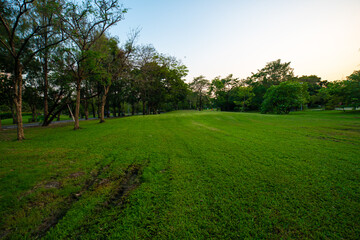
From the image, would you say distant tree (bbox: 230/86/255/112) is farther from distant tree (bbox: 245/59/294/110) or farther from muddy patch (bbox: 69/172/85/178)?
muddy patch (bbox: 69/172/85/178)

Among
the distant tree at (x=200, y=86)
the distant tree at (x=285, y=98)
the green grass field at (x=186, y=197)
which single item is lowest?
the green grass field at (x=186, y=197)

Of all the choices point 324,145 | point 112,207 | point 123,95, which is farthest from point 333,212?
point 123,95

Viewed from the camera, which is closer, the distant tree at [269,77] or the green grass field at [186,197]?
the green grass field at [186,197]

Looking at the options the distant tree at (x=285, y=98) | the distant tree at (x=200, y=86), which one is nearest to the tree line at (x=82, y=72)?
the distant tree at (x=285, y=98)

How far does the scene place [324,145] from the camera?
15.5 ft

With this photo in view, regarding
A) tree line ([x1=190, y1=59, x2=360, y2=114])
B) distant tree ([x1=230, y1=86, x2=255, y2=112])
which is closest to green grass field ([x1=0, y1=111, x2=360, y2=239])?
tree line ([x1=190, y1=59, x2=360, y2=114])

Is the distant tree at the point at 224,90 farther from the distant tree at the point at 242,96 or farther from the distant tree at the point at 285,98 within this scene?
the distant tree at the point at 285,98

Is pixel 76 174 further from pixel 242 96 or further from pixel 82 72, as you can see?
pixel 242 96

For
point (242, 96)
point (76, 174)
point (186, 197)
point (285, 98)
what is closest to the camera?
point (186, 197)

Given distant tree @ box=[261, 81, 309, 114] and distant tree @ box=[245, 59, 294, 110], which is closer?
distant tree @ box=[261, 81, 309, 114]

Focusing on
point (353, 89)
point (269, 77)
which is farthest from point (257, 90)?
point (353, 89)

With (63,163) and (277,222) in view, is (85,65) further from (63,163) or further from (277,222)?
(277,222)

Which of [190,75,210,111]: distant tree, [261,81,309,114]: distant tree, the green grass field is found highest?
[190,75,210,111]: distant tree

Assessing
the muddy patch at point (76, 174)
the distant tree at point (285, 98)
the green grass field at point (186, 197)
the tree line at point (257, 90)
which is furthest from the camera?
the tree line at point (257, 90)
